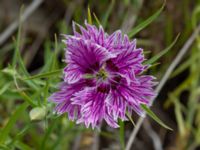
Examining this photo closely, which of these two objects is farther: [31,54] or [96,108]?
[31,54]

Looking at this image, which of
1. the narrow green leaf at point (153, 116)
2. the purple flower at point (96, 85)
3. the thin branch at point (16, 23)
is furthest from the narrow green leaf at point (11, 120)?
the thin branch at point (16, 23)

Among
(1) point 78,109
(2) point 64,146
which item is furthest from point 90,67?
(2) point 64,146

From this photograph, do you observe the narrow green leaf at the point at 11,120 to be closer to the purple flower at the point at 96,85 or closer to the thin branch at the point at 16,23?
the purple flower at the point at 96,85

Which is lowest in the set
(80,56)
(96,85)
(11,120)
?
(11,120)

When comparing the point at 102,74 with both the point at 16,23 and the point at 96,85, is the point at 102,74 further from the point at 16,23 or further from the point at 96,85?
the point at 16,23

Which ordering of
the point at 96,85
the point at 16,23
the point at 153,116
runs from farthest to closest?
the point at 16,23, the point at 96,85, the point at 153,116

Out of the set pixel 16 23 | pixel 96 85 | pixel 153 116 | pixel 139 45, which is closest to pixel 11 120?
pixel 96 85

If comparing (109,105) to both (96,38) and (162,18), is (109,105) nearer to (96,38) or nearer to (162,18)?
(96,38)

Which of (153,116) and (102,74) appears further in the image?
(102,74)
